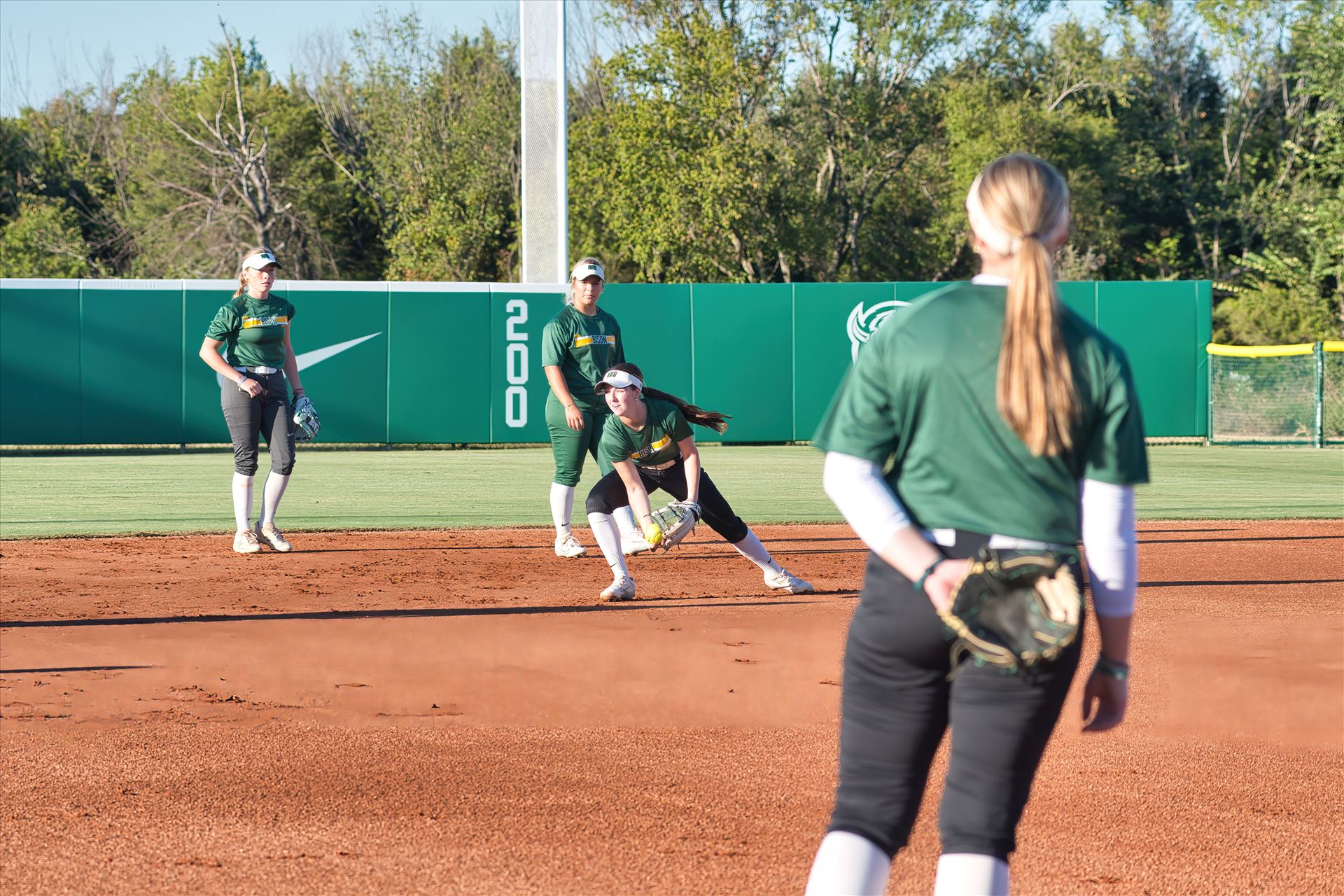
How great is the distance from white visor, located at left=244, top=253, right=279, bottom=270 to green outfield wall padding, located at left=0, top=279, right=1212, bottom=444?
11.2 meters

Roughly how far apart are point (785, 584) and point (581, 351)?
2.14 m

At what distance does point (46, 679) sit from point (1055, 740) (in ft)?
13.7

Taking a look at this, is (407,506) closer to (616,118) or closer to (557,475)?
(557,475)

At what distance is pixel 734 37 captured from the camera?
3647 centimetres

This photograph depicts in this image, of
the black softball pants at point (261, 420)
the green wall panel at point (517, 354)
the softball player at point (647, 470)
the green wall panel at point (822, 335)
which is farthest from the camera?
the green wall panel at point (822, 335)

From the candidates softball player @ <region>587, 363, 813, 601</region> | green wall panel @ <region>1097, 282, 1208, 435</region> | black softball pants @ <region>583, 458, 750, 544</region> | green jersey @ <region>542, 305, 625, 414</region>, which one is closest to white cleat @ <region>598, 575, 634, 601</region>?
softball player @ <region>587, 363, 813, 601</region>

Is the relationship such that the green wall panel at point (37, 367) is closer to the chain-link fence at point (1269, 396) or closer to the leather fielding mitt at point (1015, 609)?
the chain-link fence at point (1269, 396)

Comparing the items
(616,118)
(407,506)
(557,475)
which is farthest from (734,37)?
(557,475)

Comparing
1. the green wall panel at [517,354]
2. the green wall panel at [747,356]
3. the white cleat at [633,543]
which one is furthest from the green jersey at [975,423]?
the green wall panel at [747,356]

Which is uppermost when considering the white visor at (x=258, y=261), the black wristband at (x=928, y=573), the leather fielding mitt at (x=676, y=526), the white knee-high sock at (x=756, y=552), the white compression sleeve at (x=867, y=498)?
the white visor at (x=258, y=261)

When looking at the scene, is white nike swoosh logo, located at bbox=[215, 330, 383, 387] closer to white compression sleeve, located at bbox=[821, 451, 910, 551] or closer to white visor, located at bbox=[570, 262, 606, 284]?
white visor, located at bbox=[570, 262, 606, 284]

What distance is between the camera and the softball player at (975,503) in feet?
7.43

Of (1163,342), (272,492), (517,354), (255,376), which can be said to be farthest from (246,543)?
(1163,342)

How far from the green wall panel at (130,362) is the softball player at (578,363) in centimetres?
1381
